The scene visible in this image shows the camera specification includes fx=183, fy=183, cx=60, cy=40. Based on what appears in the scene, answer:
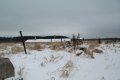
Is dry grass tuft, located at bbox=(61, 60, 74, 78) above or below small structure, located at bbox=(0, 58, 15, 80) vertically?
below

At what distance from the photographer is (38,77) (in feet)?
22.7

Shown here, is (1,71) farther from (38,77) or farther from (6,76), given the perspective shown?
(38,77)

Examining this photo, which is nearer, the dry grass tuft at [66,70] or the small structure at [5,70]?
the small structure at [5,70]

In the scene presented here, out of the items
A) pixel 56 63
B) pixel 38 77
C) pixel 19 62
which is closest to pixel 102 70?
pixel 56 63

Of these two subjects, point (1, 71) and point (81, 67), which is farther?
point (81, 67)

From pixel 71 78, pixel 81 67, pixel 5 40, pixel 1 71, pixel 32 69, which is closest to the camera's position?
pixel 1 71

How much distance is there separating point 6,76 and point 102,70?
3906 millimetres

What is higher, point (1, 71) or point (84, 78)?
point (1, 71)

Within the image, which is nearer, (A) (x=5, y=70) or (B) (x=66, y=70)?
(A) (x=5, y=70)

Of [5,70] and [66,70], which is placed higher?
[5,70]

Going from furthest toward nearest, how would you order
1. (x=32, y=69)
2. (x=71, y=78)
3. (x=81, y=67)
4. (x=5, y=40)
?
1. (x=5, y=40)
2. (x=81, y=67)
3. (x=32, y=69)
4. (x=71, y=78)

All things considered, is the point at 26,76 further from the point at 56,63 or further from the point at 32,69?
the point at 56,63

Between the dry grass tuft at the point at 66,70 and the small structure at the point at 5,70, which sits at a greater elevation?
the small structure at the point at 5,70

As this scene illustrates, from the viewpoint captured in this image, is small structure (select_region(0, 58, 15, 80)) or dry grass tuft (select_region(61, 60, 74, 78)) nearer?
small structure (select_region(0, 58, 15, 80))
